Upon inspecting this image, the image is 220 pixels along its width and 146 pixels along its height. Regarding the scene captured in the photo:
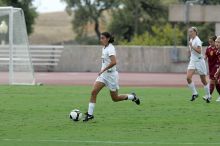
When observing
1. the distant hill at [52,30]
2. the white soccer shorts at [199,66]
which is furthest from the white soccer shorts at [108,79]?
the distant hill at [52,30]

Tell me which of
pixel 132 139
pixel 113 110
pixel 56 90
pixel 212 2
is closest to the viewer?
pixel 132 139

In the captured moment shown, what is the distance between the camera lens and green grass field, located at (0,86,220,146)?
519 inches

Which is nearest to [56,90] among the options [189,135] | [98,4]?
[189,135]

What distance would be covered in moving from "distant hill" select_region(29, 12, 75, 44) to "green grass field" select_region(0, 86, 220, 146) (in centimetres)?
8298

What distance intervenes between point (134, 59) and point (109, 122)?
2621 cm

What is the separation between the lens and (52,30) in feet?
412

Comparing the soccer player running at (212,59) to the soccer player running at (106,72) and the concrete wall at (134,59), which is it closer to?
the soccer player running at (106,72)

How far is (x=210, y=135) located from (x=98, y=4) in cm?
7199

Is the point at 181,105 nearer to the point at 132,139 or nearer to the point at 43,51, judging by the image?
the point at 132,139

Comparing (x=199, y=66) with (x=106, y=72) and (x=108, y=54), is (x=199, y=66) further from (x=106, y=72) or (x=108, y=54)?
(x=108, y=54)

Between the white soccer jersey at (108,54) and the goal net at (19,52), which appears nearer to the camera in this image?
the white soccer jersey at (108,54)

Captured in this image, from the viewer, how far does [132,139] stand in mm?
13312

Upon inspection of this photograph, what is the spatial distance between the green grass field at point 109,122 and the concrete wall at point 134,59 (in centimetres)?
1846

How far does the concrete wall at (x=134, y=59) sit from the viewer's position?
4147 centimetres
